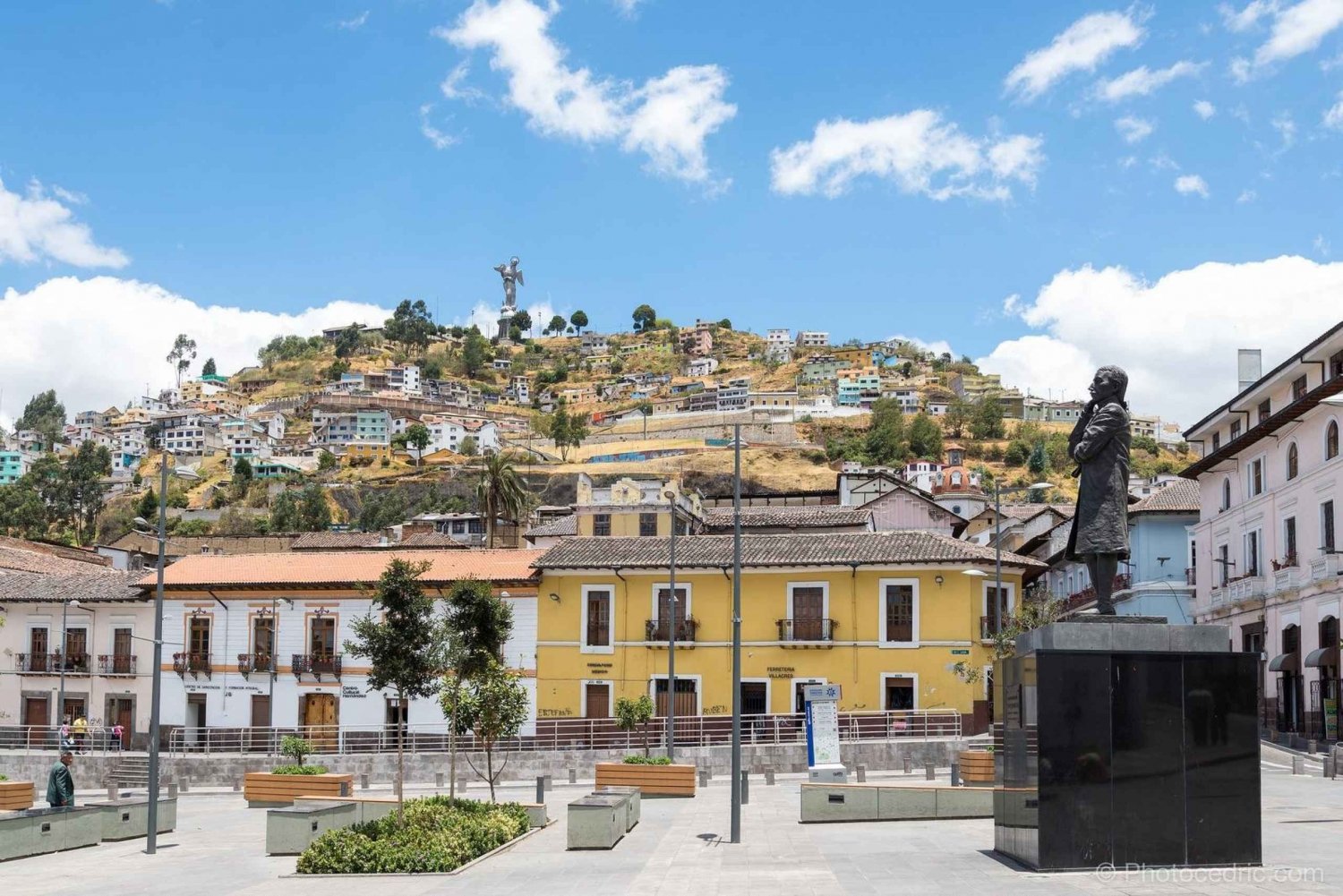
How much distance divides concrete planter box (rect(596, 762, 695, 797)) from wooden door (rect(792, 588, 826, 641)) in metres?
15.4

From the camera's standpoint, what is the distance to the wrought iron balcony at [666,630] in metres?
45.8

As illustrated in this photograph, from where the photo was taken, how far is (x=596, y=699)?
46594 mm

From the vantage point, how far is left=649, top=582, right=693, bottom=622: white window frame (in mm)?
46250

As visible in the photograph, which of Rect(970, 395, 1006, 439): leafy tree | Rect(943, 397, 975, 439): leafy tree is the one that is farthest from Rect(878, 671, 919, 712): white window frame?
Rect(943, 397, 975, 439): leafy tree

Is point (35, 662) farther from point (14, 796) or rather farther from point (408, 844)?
point (408, 844)

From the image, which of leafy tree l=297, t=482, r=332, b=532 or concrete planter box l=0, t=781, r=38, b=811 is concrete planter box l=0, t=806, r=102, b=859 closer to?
concrete planter box l=0, t=781, r=38, b=811

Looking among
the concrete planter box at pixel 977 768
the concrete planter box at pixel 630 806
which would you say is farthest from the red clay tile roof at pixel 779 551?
the concrete planter box at pixel 630 806

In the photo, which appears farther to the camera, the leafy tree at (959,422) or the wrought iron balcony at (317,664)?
the leafy tree at (959,422)

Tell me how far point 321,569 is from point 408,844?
30.3 meters

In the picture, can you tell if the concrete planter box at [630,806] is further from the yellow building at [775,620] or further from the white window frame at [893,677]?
the white window frame at [893,677]

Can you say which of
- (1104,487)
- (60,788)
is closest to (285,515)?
(60,788)

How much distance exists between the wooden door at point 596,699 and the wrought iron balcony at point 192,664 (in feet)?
44.2

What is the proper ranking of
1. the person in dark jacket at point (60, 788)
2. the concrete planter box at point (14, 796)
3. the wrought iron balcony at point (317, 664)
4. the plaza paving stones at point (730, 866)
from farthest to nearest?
the wrought iron balcony at point (317, 664) < the concrete planter box at point (14, 796) < the person in dark jacket at point (60, 788) < the plaza paving stones at point (730, 866)

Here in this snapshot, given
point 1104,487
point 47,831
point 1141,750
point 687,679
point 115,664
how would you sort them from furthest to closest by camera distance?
point 115,664, point 687,679, point 47,831, point 1104,487, point 1141,750
